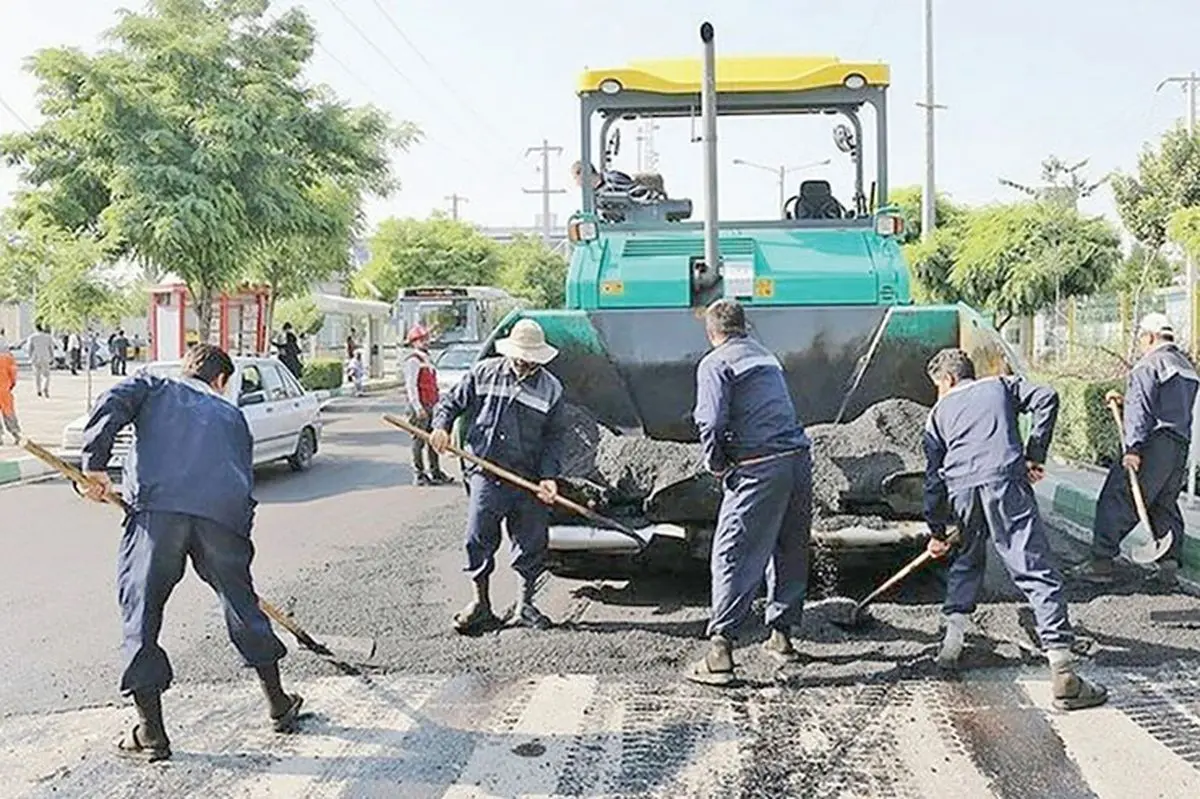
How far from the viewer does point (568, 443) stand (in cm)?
704

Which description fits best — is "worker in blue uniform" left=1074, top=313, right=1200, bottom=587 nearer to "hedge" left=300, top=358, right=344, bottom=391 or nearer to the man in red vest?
the man in red vest

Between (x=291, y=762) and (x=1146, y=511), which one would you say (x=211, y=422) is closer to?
(x=291, y=762)

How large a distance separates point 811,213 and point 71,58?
1221 cm

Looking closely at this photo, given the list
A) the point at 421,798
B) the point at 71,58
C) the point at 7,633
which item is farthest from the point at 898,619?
the point at 71,58

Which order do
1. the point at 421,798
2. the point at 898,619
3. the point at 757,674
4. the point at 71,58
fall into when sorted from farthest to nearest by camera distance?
the point at 71,58 → the point at 898,619 → the point at 757,674 → the point at 421,798

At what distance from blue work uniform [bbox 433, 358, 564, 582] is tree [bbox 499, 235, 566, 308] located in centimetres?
4321

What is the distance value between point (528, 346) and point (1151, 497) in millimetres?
3905

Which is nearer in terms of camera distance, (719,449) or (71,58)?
(719,449)

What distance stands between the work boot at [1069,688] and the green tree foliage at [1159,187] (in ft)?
73.8

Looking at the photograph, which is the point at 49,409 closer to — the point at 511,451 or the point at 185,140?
the point at 185,140

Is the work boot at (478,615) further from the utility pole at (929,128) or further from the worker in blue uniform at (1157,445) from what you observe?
the utility pole at (929,128)

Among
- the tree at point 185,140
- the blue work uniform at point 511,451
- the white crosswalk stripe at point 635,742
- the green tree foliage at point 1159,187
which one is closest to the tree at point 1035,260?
the green tree foliage at point 1159,187

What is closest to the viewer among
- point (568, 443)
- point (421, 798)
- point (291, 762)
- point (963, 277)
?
point (421, 798)

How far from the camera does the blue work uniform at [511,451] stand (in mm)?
6605
